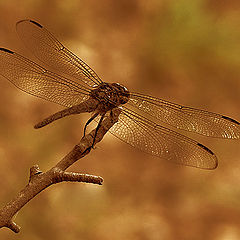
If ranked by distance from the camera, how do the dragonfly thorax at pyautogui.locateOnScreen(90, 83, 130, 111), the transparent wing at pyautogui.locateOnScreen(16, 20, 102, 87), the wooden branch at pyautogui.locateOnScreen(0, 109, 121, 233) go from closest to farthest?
the wooden branch at pyautogui.locateOnScreen(0, 109, 121, 233)
the dragonfly thorax at pyautogui.locateOnScreen(90, 83, 130, 111)
the transparent wing at pyautogui.locateOnScreen(16, 20, 102, 87)

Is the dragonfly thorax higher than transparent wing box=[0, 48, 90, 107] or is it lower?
higher

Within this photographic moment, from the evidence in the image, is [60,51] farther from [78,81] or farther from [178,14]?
[178,14]

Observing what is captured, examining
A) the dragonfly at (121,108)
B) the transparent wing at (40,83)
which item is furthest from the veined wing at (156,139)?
the transparent wing at (40,83)

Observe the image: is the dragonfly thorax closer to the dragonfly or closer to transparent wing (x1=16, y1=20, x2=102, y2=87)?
the dragonfly

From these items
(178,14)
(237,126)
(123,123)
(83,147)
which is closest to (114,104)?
(123,123)

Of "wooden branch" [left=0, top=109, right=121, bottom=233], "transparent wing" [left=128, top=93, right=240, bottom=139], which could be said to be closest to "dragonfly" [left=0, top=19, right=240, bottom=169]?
"transparent wing" [left=128, top=93, right=240, bottom=139]

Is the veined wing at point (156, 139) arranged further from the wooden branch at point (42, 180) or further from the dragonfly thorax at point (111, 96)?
the wooden branch at point (42, 180)
